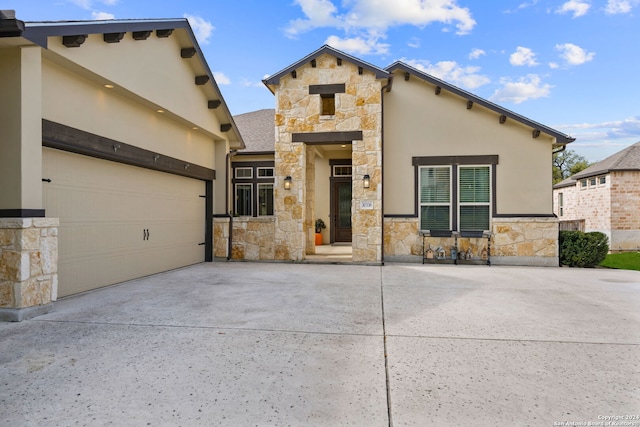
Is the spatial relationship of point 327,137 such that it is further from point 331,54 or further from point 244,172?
point 244,172

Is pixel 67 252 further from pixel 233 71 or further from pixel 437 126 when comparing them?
pixel 233 71

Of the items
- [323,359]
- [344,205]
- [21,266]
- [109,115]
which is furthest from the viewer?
[344,205]

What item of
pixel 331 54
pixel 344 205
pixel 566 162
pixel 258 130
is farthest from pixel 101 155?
pixel 566 162

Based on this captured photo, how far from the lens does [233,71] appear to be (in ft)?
55.5

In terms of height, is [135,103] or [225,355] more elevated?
[135,103]

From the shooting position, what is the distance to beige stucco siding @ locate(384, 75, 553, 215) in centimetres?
977

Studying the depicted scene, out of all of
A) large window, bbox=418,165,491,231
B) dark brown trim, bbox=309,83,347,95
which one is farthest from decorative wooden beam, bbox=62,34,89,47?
large window, bbox=418,165,491,231

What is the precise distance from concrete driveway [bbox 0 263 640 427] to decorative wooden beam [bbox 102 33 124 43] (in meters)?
4.21

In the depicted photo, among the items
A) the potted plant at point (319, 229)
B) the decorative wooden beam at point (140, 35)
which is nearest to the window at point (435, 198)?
the potted plant at point (319, 229)

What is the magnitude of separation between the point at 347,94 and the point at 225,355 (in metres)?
8.16

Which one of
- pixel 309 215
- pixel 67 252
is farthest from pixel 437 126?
pixel 67 252

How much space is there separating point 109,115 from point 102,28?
1523 mm

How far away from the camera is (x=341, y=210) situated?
1457 centimetres

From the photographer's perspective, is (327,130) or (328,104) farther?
(328,104)
